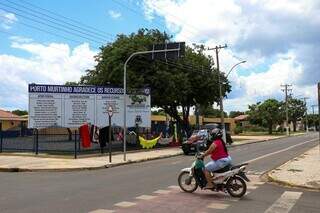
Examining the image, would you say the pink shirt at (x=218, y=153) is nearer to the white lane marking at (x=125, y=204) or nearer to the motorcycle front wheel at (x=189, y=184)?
the motorcycle front wheel at (x=189, y=184)

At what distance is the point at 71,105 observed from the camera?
3491 cm

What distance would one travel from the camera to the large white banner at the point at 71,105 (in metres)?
33.5

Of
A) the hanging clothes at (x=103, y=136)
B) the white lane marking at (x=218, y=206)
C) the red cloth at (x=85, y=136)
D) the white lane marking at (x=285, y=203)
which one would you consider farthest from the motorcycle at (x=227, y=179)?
the hanging clothes at (x=103, y=136)

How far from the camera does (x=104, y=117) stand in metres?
36.5

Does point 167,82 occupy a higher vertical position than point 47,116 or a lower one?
higher

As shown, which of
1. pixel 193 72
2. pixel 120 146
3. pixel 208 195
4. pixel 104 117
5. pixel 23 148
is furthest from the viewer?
pixel 193 72

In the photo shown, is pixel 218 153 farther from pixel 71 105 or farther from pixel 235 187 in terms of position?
pixel 71 105

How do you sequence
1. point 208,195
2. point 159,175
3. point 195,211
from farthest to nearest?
point 159,175 → point 208,195 → point 195,211

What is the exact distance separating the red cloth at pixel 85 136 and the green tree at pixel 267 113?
72.9 m

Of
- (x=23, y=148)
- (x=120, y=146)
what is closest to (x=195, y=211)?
(x=23, y=148)

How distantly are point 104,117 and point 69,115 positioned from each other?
2.68 meters

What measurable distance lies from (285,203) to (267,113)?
300 feet

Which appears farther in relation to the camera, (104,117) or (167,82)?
(167,82)

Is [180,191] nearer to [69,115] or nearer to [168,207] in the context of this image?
[168,207]
